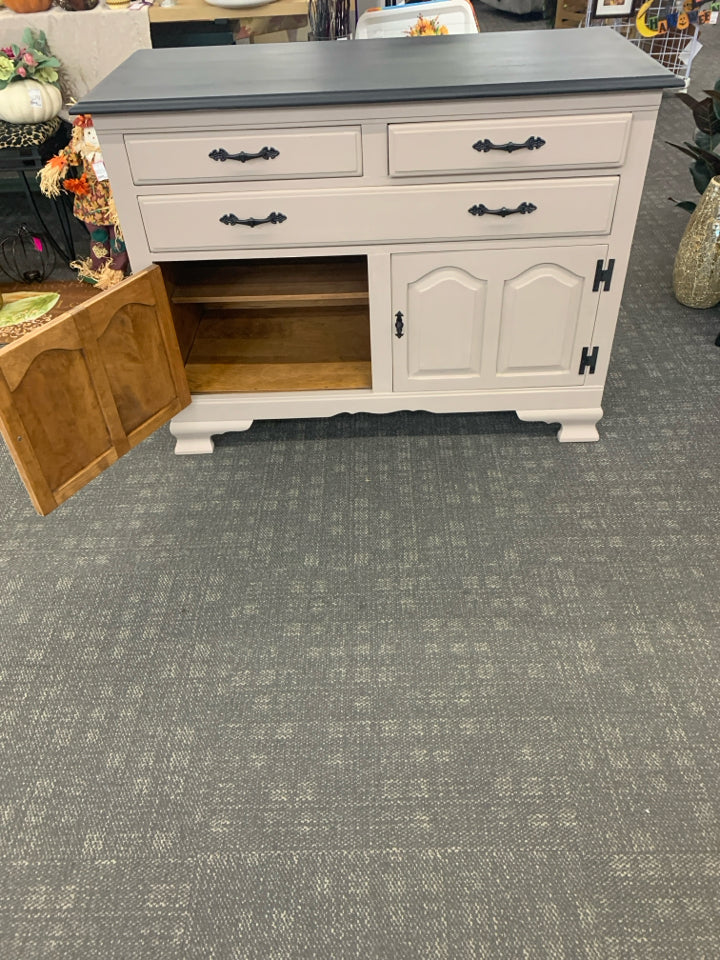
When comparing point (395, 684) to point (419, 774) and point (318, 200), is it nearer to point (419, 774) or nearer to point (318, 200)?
point (419, 774)

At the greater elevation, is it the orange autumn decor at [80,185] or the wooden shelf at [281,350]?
the orange autumn decor at [80,185]

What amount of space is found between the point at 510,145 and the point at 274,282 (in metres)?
0.70

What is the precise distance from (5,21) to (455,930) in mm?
3461

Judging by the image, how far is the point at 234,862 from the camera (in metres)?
1.20

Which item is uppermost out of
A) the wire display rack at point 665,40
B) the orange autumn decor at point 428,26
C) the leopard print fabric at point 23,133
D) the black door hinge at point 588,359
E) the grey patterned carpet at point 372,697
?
the orange autumn decor at point 428,26

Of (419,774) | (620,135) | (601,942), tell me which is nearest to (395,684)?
(419,774)

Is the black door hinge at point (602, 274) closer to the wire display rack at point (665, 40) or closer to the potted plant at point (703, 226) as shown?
the potted plant at point (703, 226)

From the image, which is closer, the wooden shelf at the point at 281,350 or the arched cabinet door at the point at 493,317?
the arched cabinet door at the point at 493,317

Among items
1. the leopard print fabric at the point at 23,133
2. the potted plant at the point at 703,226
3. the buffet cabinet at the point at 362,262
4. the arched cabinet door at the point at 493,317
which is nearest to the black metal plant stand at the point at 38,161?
the leopard print fabric at the point at 23,133

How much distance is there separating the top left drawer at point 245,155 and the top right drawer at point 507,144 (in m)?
0.11

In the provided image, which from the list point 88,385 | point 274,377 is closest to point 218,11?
point 274,377

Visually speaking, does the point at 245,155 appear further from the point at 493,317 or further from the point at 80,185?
the point at 80,185

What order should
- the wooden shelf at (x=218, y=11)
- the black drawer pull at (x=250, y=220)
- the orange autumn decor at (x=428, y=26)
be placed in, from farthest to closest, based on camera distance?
the wooden shelf at (x=218, y=11), the orange autumn decor at (x=428, y=26), the black drawer pull at (x=250, y=220)

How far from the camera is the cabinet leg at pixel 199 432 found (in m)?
1.98
